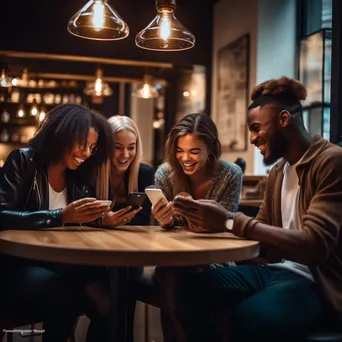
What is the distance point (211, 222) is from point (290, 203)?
1.30 feet

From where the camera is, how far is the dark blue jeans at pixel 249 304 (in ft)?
5.82

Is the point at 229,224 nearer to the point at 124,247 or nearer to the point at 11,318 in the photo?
the point at 124,247

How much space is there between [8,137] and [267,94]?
8.29 meters

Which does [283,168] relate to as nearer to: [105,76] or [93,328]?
[93,328]

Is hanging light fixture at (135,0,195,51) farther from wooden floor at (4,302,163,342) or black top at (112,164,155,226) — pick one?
wooden floor at (4,302,163,342)

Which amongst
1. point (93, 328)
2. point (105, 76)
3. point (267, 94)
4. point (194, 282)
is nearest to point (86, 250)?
point (194, 282)

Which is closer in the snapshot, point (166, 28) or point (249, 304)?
point (249, 304)

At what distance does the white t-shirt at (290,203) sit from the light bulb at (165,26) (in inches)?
36.1

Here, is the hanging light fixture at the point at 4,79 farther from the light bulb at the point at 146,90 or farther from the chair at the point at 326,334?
the chair at the point at 326,334

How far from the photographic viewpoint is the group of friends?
183cm

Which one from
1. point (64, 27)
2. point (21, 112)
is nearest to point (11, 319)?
point (64, 27)

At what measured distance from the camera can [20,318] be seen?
206 cm

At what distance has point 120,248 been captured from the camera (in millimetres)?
1613

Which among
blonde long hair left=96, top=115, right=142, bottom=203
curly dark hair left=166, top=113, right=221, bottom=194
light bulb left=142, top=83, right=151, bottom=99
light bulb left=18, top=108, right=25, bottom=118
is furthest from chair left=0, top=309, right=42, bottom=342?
light bulb left=18, top=108, right=25, bottom=118
